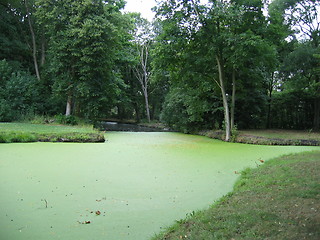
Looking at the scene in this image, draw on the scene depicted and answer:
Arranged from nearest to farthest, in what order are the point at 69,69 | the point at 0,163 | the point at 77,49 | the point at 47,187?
1. the point at 47,187
2. the point at 0,163
3. the point at 77,49
4. the point at 69,69

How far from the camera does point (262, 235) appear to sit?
221cm

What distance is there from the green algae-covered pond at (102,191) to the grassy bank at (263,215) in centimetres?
35

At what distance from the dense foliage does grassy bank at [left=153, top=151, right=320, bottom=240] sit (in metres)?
7.21

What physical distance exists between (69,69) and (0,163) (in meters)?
11.4

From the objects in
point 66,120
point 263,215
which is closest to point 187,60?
point 66,120

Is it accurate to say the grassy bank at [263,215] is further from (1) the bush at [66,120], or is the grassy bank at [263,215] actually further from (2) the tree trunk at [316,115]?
(2) the tree trunk at [316,115]

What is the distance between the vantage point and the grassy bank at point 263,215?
225 cm

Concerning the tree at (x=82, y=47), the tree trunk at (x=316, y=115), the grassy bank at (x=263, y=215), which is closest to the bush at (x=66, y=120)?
the tree at (x=82, y=47)

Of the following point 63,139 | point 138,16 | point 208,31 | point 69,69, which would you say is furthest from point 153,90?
point 63,139

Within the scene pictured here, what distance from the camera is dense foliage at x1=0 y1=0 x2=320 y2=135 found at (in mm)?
10969

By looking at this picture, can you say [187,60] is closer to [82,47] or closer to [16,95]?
[82,47]

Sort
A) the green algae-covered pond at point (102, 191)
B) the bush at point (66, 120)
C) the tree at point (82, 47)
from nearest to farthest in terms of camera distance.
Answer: the green algae-covered pond at point (102, 191) < the tree at point (82, 47) < the bush at point (66, 120)

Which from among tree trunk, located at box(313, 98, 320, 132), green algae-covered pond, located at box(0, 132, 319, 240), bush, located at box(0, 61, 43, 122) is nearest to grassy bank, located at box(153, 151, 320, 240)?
green algae-covered pond, located at box(0, 132, 319, 240)

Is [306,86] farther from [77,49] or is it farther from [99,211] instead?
[99,211]
